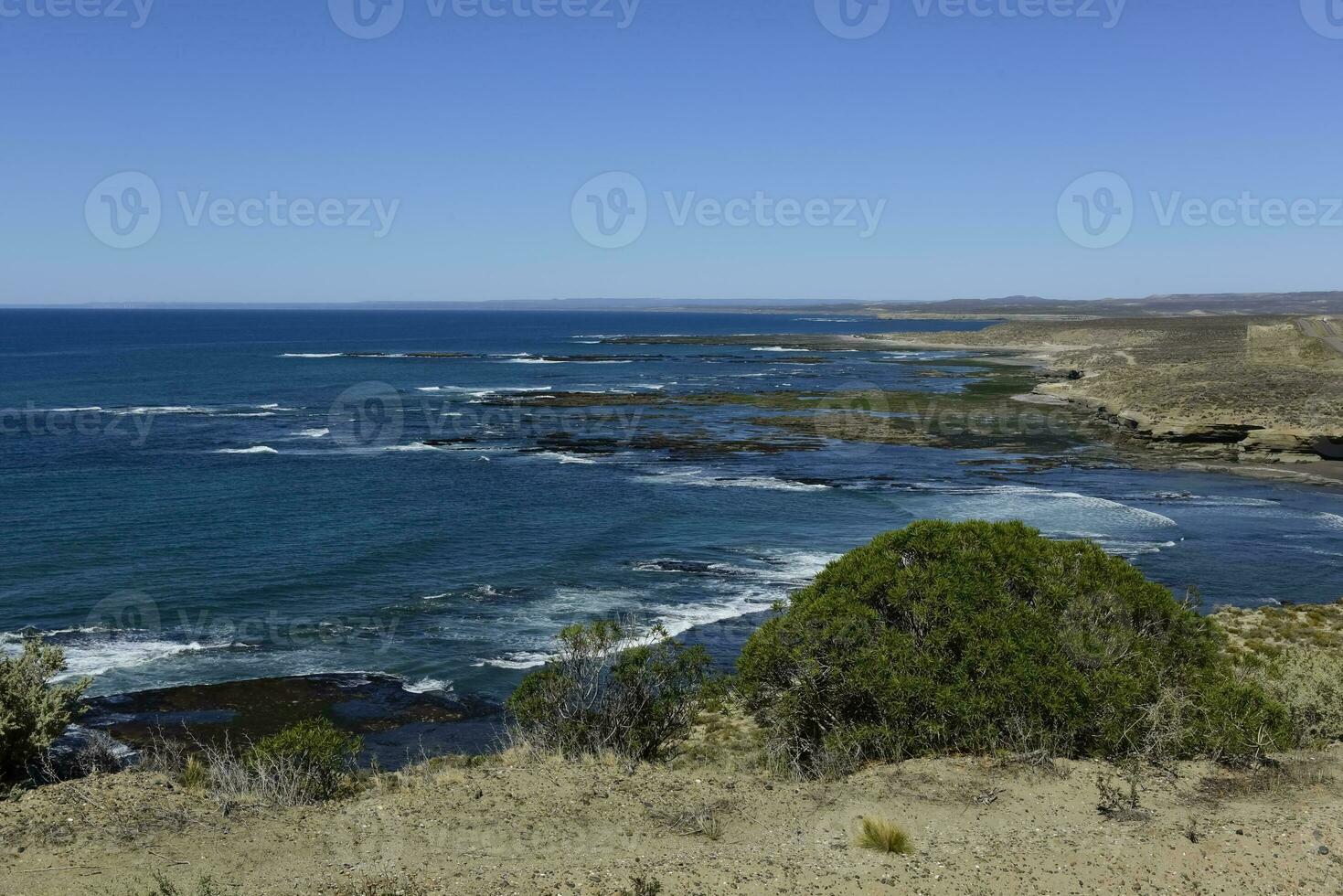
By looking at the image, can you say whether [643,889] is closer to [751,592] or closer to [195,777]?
[195,777]

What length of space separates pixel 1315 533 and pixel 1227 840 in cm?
2954

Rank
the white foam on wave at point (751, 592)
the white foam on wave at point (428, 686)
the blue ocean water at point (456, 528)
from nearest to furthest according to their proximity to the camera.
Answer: the white foam on wave at point (428, 686), the blue ocean water at point (456, 528), the white foam on wave at point (751, 592)

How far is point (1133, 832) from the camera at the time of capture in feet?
33.2

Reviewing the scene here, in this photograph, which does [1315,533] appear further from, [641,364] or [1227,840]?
[641,364]

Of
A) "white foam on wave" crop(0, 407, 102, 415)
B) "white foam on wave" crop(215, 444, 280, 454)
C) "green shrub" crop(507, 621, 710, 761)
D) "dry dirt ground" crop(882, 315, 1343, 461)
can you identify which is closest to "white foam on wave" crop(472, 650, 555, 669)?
"green shrub" crop(507, 621, 710, 761)

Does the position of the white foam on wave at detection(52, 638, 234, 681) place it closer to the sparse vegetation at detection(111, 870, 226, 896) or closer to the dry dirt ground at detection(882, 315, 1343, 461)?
the sparse vegetation at detection(111, 870, 226, 896)

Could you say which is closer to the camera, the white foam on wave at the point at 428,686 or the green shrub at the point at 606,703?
the green shrub at the point at 606,703

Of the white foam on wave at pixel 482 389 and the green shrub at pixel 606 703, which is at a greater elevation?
the white foam on wave at pixel 482 389

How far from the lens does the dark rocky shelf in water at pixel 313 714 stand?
59.9 ft

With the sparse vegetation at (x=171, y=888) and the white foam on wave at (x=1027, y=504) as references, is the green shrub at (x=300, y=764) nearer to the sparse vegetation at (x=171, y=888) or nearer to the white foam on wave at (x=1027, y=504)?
the sparse vegetation at (x=171, y=888)

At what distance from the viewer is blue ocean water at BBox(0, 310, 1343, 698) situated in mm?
23969

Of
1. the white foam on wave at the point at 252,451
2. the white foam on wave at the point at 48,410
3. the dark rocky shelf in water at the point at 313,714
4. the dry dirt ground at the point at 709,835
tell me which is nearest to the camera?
the dry dirt ground at the point at 709,835

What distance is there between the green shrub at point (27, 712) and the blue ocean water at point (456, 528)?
319 inches

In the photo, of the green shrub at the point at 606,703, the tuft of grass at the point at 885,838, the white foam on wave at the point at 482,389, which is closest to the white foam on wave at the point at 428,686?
the green shrub at the point at 606,703
